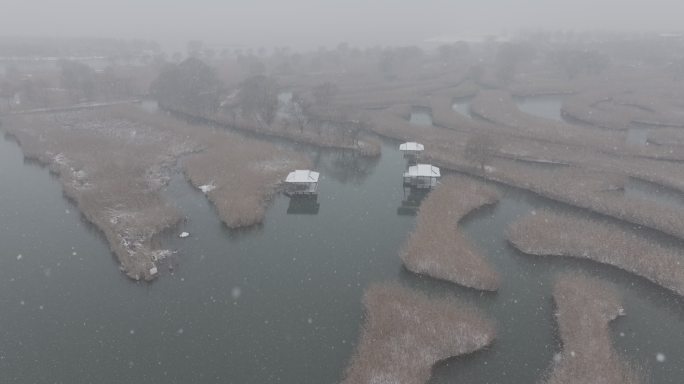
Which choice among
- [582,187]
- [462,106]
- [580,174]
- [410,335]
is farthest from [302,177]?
[462,106]

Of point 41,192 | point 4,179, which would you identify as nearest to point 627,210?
point 41,192

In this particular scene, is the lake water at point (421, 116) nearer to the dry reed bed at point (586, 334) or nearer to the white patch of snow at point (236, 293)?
the dry reed bed at point (586, 334)

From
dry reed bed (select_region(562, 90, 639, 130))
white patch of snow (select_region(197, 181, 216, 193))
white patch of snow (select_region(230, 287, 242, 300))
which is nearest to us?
white patch of snow (select_region(230, 287, 242, 300))

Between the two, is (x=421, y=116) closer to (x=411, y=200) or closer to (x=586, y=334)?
(x=411, y=200)

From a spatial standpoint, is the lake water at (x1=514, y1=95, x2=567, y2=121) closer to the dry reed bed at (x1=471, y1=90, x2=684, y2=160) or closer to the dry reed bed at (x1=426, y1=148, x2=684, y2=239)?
the dry reed bed at (x1=471, y1=90, x2=684, y2=160)

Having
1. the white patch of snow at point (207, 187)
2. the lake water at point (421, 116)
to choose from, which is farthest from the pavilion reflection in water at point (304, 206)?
the lake water at point (421, 116)

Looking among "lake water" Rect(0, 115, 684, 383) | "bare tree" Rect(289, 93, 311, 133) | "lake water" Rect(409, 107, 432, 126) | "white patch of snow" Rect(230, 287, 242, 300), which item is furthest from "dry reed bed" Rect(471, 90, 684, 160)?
"white patch of snow" Rect(230, 287, 242, 300)
